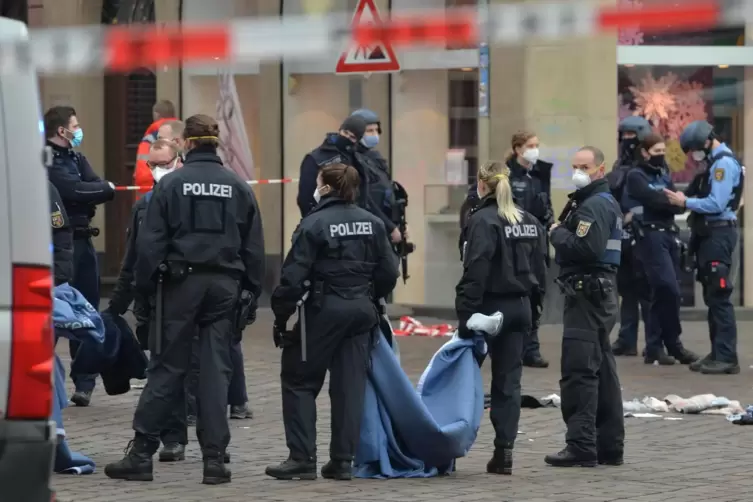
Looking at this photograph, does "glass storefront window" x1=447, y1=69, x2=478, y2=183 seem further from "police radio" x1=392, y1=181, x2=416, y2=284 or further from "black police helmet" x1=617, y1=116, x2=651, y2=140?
"police radio" x1=392, y1=181, x2=416, y2=284

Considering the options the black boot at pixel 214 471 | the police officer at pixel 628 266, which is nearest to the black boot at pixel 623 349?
the police officer at pixel 628 266

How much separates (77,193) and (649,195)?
189 inches

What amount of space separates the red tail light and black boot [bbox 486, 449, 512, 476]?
3.88m

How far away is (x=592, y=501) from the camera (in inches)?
340

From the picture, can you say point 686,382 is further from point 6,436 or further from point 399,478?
point 6,436

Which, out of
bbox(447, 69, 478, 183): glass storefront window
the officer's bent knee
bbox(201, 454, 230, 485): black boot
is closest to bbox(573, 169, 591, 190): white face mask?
bbox(201, 454, 230, 485): black boot

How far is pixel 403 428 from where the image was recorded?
9.32 metres

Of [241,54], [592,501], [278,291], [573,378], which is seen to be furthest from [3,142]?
[573,378]

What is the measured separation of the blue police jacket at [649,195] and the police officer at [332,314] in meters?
5.46

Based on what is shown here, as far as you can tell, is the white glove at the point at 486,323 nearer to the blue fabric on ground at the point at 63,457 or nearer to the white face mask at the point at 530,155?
the blue fabric on ground at the point at 63,457

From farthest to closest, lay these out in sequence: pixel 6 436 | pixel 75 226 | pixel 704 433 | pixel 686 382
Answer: pixel 686 382, pixel 75 226, pixel 704 433, pixel 6 436

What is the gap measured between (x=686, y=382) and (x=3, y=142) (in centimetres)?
834

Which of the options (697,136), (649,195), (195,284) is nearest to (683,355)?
(649,195)

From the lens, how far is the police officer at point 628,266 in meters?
14.7
